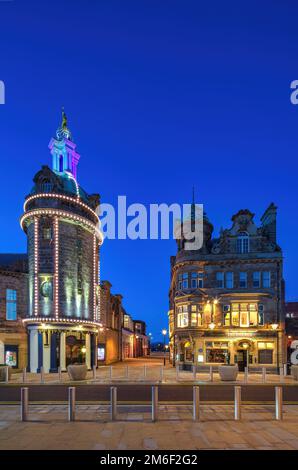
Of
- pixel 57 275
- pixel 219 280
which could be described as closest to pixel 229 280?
pixel 219 280

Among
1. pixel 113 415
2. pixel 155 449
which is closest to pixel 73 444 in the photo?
pixel 155 449

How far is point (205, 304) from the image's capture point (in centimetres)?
4022

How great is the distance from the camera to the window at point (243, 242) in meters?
40.9

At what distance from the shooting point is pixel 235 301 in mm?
39594

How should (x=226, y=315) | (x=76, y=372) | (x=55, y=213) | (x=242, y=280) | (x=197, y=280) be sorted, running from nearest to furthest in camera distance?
1. (x=76, y=372)
2. (x=226, y=315)
3. (x=55, y=213)
4. (x=242, y=280)
5. (x=197, y=280)

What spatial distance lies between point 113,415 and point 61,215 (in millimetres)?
29039

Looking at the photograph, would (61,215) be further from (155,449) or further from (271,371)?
(155,449)

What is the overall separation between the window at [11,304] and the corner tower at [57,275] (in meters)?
1.50

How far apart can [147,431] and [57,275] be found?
29.2 metres

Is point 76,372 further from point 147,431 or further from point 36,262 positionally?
point 147,431

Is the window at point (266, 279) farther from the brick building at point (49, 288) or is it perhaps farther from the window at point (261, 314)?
the brick building at point (49, 288)

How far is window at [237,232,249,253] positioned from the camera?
4091 centimetres
